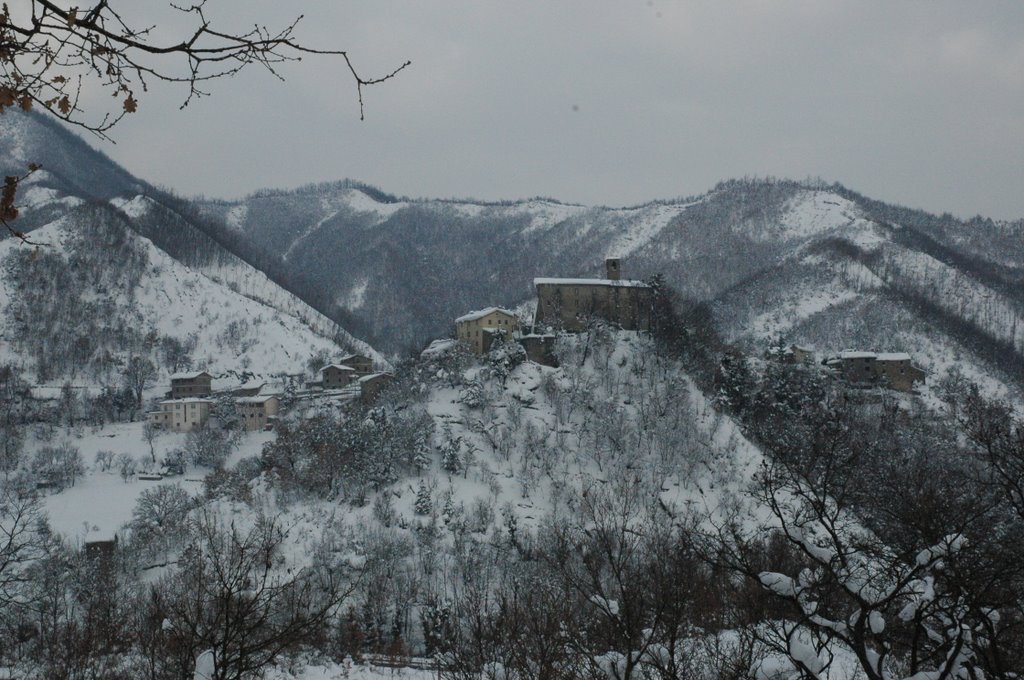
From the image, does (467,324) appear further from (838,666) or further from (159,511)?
(838,666)

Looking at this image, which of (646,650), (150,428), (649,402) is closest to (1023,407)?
(649,402)

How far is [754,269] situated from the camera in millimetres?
122438

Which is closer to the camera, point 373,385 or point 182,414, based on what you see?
point 373,385

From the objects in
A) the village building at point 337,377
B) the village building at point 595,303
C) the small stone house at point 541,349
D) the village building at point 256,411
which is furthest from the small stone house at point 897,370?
the village building at point 256,411

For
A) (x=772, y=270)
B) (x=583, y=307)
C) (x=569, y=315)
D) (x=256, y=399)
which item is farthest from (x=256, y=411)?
(x=772, y=270)

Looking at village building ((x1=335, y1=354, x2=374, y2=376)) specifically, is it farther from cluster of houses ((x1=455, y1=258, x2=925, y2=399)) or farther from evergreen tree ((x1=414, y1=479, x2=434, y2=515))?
evergreen tree ((x1=414, y1=479, x2=434, y2=515))

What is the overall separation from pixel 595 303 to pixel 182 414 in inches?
1427

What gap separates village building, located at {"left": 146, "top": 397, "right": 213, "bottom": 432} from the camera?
58.2 metres

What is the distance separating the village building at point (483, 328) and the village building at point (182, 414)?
2313 centimetres

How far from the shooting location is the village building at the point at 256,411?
57875mm

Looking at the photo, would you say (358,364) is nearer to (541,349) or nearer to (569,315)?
(569,315)

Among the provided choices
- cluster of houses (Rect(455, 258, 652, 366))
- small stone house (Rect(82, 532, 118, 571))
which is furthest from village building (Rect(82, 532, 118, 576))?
cluster of houses (Rect(455, 258, 652, 366))

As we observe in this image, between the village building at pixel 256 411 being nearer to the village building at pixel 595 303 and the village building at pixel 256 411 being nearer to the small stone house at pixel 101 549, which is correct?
the small stone house at pixel 101 549

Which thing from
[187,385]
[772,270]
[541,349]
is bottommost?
[187,385]
